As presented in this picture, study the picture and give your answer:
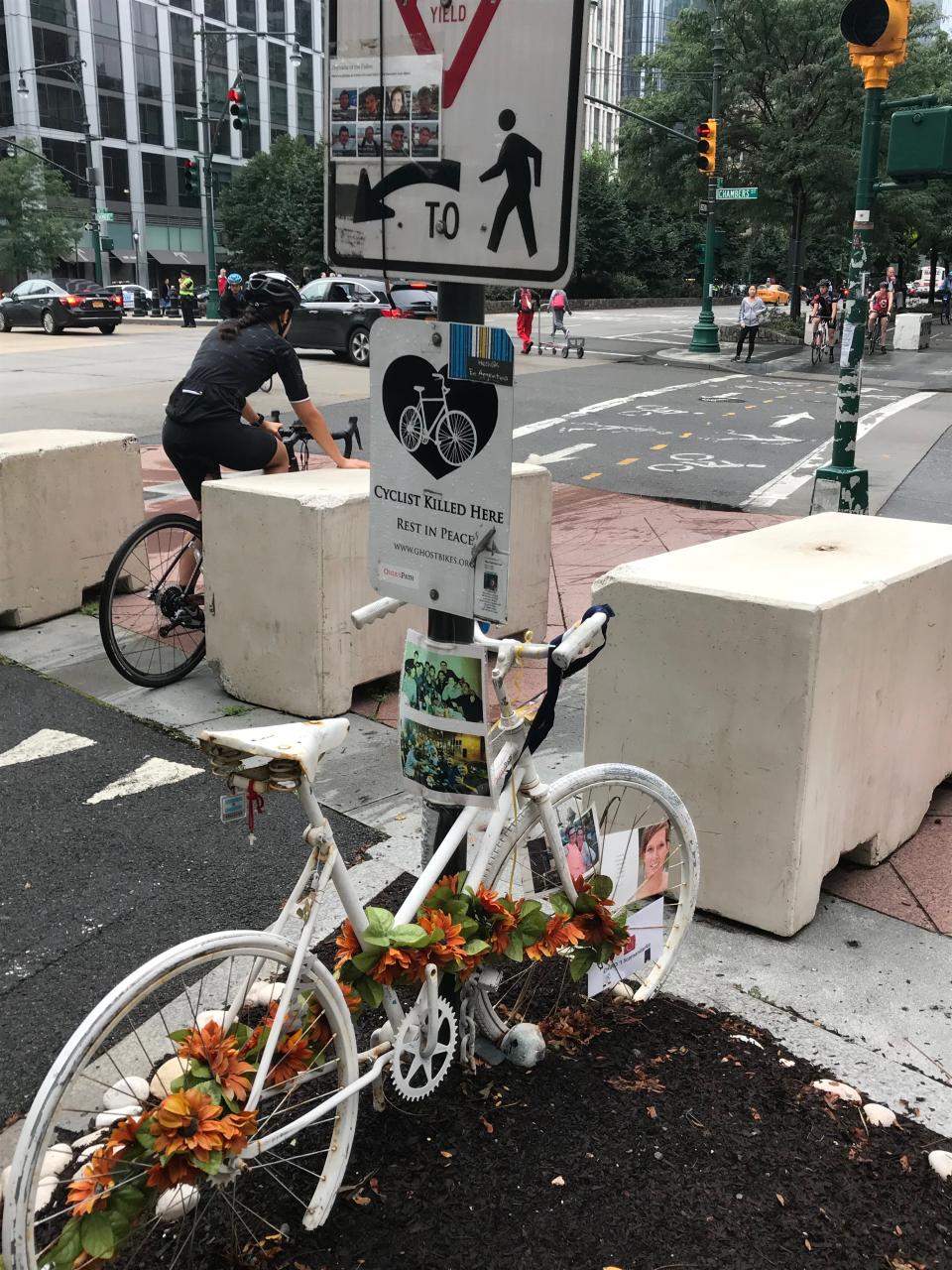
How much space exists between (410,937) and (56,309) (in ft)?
111

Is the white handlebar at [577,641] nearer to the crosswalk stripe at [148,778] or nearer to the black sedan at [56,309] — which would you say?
the crosswalk stripe at [148,778]

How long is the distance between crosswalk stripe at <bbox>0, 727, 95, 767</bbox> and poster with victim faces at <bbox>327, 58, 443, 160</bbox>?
3.34m

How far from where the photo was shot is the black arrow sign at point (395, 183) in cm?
256

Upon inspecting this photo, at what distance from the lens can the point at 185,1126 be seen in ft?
7.22

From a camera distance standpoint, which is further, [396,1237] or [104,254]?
[104,254]

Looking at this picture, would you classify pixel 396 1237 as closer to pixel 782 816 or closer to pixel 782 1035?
pixel 782 1035

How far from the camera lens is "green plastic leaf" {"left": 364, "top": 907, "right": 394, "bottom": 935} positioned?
2.63 metres

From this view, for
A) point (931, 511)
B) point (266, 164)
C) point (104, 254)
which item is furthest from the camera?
point (104, 254)

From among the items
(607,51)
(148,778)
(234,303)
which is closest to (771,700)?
(148,778)

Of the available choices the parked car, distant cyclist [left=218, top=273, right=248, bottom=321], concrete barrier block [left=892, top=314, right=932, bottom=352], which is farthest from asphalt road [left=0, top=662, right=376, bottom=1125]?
concrete barrier block [left=892, top=314, right=932, bottom=352]

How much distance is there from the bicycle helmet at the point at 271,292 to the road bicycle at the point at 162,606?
2.52 feet

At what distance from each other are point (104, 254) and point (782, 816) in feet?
241

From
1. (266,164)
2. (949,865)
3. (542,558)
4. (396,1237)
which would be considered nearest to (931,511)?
(542,558)

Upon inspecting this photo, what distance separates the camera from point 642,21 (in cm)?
8888
